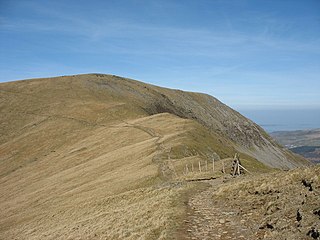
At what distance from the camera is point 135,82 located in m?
177

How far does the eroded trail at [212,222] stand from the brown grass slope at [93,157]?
4.07 ft

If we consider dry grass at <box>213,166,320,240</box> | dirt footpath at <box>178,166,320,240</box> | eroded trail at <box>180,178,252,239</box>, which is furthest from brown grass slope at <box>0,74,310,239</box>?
dry grass at <box>213,166,320,240</box>

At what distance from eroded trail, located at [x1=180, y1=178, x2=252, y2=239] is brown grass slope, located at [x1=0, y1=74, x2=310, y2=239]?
1.24 meters

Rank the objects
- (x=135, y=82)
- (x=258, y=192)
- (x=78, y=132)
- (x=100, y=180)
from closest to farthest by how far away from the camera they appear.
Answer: (x=258, y=192) → (x=100, y=180) → (x=78, y=132) → (x=135, y=82)

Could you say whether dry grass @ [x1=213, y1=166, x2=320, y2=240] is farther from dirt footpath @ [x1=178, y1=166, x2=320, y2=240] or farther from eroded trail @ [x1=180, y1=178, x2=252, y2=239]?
eroded trail @ [x1=180, y1=178, x2=252, y2=239]

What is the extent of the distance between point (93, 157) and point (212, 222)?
4771 cm

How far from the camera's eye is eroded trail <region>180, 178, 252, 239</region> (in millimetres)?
15258

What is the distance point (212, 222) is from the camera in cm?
1720

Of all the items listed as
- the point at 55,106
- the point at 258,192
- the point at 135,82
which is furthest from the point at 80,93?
the point at 258,192

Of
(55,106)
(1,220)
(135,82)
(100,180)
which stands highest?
(135,82)

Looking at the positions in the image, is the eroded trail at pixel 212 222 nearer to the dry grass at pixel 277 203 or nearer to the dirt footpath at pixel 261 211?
the dirt footpath at pixel 261 211

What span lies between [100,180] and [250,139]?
128m

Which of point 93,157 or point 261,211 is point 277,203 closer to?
point 261,211

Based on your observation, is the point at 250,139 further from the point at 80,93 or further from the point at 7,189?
the point at 7,189
